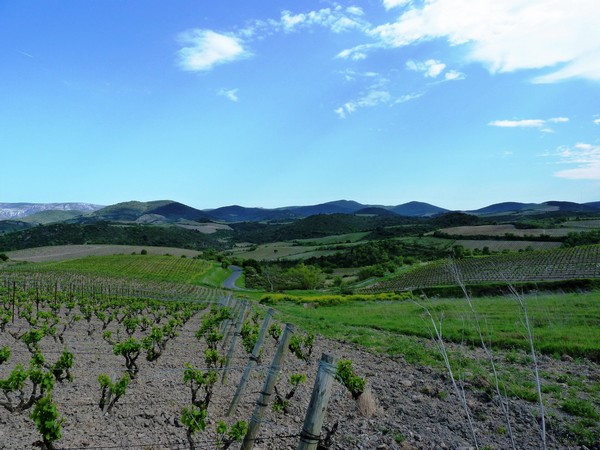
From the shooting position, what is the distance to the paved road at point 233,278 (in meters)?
84.9

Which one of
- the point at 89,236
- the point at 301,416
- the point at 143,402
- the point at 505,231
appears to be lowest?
the point at 89,236

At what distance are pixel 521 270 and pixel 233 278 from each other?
202 feet

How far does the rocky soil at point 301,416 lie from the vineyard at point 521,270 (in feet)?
120

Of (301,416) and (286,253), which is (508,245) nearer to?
(286,253)

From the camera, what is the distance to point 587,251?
66.3m

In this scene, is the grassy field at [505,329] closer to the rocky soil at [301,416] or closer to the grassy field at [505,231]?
the rocky soil at [301,416]

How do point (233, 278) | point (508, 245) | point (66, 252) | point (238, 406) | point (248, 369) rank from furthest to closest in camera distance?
1. point (66, 252)
2. point (233, 278)
3. point (508, 245)
4. point (238, 406)
5. point (248, 369)

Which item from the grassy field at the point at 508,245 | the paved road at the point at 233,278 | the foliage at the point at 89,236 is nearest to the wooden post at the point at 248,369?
the paved road at the point at 233,278

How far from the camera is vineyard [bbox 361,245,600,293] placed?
50.4 m

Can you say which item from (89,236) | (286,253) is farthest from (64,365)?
(89,236)

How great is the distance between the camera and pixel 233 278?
98938mm

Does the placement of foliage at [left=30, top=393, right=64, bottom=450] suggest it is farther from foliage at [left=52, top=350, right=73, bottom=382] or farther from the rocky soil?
foliage at [left=52, top=350, right=73, bottom=382]

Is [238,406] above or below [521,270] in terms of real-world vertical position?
above

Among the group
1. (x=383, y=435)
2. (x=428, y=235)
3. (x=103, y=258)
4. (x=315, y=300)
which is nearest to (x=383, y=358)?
(x=383, y=435)
